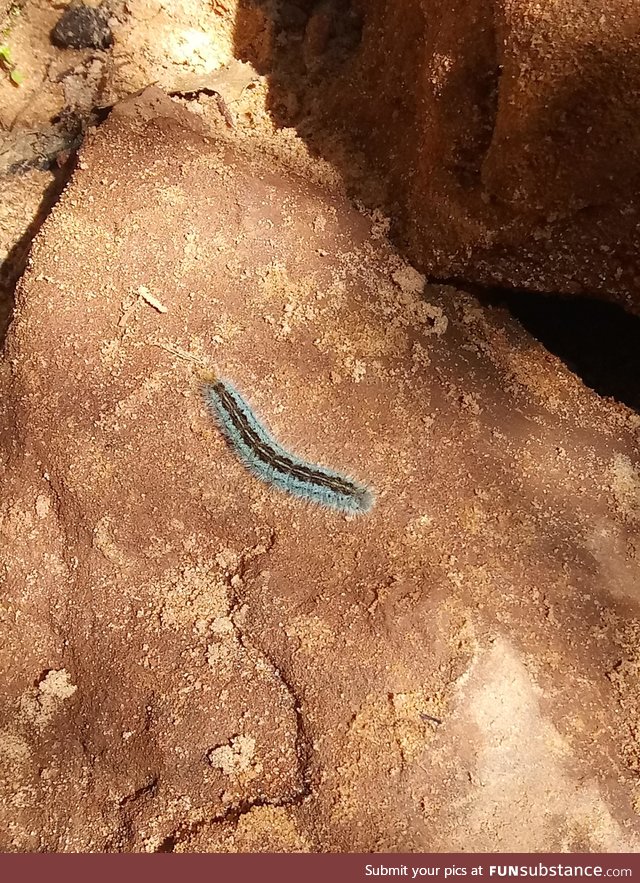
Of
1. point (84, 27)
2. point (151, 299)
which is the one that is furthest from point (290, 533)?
point (84, 27)

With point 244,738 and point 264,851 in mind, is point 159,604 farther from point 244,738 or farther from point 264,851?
point 264,851

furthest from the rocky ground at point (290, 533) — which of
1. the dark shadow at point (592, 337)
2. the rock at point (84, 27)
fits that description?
the rock at point (84, 27)

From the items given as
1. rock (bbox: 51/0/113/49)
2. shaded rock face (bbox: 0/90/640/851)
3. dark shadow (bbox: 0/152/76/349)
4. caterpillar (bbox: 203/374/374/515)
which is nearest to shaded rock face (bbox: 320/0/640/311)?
shaded rock face (bbox: 0/90/640/851)

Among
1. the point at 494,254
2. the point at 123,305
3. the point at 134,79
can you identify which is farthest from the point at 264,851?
the point at 134,79

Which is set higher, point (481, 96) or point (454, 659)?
point (481, 96)

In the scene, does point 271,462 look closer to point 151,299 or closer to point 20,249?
point 151,299

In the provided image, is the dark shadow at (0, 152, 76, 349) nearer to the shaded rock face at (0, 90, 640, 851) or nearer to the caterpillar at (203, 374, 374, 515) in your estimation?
the shaded rock face at (0, 90, 640, 851)
